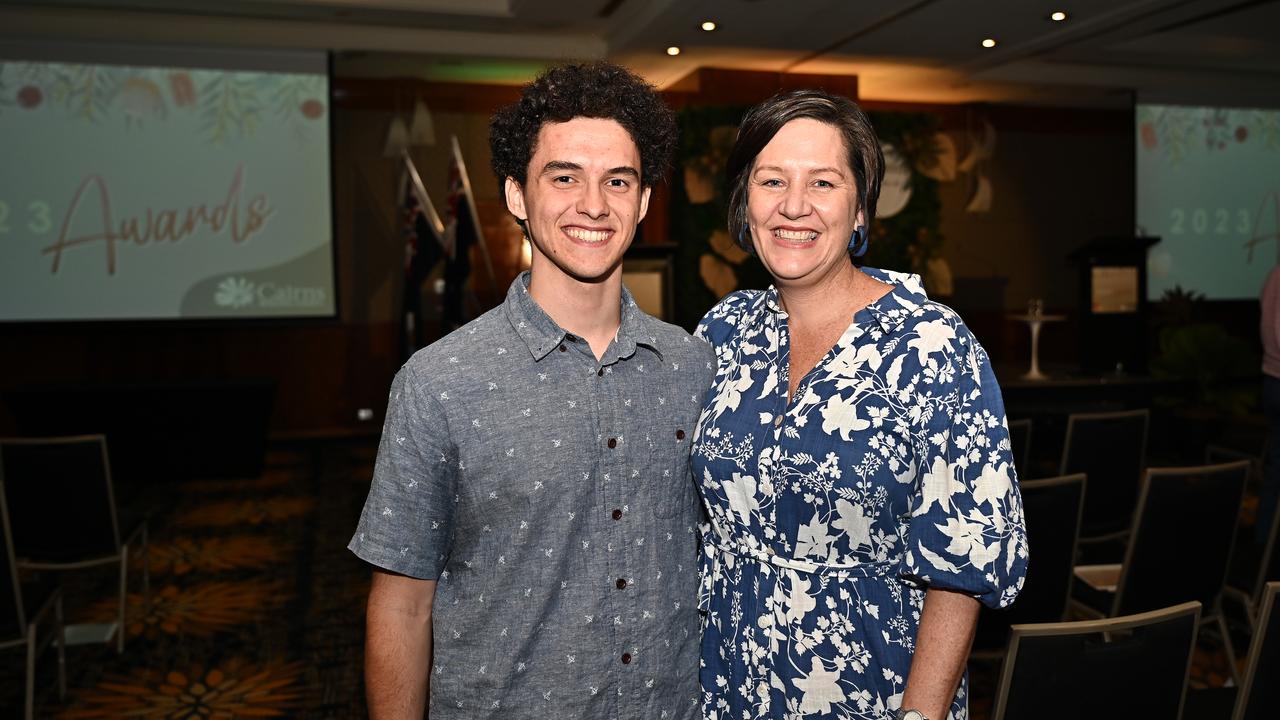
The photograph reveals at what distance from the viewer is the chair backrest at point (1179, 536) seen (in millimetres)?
3100

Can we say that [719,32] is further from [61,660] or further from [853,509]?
[853,509]

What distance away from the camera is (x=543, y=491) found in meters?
1.47

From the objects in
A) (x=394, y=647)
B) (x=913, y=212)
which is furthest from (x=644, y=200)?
(x=913, y=212)

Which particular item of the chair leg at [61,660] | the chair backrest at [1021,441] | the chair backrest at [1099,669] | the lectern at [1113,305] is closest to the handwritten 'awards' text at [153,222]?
the chair leg at [61,660]

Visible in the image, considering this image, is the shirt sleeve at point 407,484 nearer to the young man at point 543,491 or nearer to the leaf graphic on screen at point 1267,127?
the young man at point 543,491

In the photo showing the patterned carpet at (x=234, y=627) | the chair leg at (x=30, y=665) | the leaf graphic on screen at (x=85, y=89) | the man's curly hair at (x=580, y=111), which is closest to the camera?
the man's curly hair at (x=580, y=111)

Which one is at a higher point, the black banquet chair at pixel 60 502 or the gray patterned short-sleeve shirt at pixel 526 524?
the gray patterned short-sleeve shirt at pixel 526 524

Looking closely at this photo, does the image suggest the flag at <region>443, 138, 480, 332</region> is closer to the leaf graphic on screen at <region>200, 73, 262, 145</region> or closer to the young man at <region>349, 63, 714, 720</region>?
the leaf graphic on screen at <region>200, 73, 262, 145</region>

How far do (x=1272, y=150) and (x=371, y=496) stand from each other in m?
13.3

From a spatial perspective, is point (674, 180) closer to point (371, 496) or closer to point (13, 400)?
point (13, 400)

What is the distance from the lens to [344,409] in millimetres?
9195

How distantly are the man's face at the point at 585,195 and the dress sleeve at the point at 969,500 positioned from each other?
0.56 m

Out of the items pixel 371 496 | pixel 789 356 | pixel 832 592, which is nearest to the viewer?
pixel 371 496

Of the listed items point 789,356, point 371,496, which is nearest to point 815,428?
point 789,356
